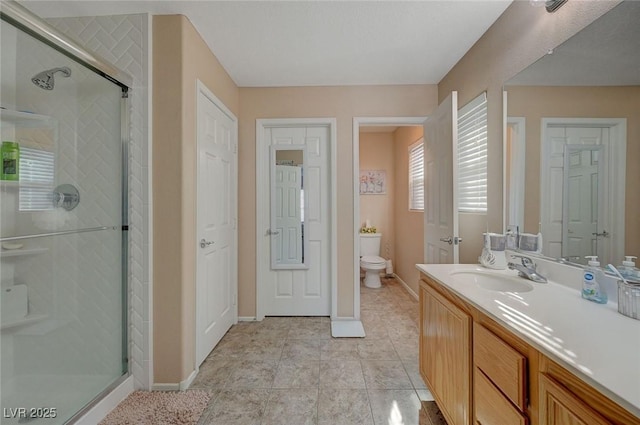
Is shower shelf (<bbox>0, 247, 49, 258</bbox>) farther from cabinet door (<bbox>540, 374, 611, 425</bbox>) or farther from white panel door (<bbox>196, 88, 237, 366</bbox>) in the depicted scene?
cabinet door (<bbox>540, 374, 611, 425</bbox>)

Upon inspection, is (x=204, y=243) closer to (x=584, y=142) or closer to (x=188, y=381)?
(x=188, y=381)

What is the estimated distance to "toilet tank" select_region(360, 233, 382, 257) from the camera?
13.5 ft

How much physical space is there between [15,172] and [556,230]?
3048 mm

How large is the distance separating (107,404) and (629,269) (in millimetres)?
2626

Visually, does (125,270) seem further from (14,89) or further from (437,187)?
(437,187)

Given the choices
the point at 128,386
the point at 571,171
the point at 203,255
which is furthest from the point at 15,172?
the point at 571,171

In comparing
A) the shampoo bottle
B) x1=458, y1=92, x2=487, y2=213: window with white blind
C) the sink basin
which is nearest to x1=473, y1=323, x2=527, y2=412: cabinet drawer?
the sink basin

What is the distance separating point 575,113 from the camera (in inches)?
47.8

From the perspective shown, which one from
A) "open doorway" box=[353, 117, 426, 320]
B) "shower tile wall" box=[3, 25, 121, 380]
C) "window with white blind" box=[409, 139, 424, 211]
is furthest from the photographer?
"open doorway" box=[353, 117, 426, 320]

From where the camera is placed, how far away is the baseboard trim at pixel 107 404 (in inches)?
54.6

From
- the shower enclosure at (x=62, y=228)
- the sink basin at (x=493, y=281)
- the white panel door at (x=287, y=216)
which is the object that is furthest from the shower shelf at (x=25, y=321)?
the sink basin at (x=493, y=281)

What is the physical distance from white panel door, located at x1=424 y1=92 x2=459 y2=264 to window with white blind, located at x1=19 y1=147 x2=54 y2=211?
8.79 feet

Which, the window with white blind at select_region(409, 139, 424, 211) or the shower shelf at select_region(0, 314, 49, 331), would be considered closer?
the shower shelf at select_region(0, 314, 49, 331)

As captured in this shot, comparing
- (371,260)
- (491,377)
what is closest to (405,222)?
(371,260)
